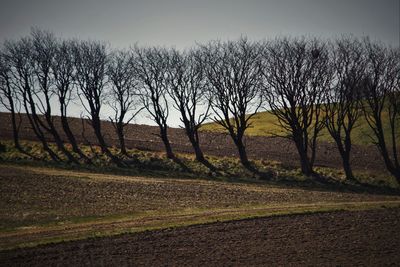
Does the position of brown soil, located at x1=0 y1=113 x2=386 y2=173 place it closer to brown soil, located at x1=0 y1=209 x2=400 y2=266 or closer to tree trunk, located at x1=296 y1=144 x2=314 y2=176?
tree trunk, located at x1=296 y1=144 x2=314 y2=176

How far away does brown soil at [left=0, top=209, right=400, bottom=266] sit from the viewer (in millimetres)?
17828

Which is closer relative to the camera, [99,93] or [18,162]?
[18,162]

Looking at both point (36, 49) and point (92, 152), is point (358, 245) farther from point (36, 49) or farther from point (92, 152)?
point (36, 49)

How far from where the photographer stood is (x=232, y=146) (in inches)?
2345

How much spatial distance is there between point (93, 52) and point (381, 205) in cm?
3689

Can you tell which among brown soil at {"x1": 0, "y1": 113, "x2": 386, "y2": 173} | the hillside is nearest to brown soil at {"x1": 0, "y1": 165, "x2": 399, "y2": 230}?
brown soil at {"x1": 0, "y1": 113, "x2": 386, "y2": 173}

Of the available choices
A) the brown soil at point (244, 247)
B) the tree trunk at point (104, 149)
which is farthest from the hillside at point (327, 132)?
the brown soil at point (244, 247)

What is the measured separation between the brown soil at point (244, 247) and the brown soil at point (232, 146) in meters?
24.1

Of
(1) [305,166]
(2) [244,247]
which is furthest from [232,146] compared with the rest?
(2) [244,247]

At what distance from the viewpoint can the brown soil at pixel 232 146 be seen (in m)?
49.8

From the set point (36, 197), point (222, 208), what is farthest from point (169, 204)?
point (36, 197)

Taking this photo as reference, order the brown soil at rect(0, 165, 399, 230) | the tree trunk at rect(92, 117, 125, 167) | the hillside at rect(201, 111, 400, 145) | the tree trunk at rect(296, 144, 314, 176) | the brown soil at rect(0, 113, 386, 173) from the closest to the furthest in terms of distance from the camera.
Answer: the brown soil at rect(0, 165, 399, 230) → the tree trunk at rect(296, 144, 314, 176) → the tree trunk at rect(92, 117, 125, 167) → the brown soil at rect(0, 113, 386, 173) → the hillside at rect(201, 111, 400, 145)

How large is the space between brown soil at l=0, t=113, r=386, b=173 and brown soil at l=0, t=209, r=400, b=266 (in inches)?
951

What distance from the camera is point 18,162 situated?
4388cm
